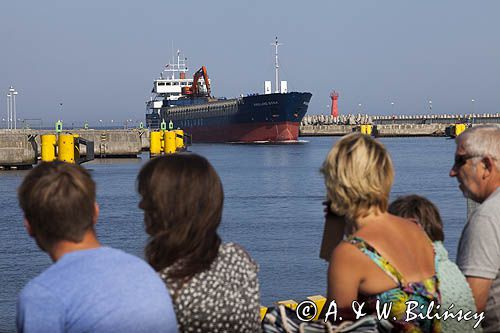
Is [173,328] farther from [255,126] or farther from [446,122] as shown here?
[446,122]

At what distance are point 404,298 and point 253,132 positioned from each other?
214 ft

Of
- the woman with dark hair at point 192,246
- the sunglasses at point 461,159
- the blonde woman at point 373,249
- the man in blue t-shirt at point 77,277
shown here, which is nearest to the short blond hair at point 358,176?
the blonde woman at point 373,249

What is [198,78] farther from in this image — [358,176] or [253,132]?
[358,176]

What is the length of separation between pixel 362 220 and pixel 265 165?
129 feet

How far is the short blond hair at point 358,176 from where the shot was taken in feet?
9.93

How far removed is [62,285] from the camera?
2.38m

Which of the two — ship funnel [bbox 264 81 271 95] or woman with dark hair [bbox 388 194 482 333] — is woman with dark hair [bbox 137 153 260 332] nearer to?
woman with dark hair [bbox 388 194 482 333]

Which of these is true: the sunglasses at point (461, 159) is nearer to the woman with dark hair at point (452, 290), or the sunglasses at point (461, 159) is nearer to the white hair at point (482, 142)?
the white hair at point (482, 142)

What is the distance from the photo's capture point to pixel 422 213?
355 centimetres

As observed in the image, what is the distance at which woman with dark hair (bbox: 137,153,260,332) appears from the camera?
9.16ft

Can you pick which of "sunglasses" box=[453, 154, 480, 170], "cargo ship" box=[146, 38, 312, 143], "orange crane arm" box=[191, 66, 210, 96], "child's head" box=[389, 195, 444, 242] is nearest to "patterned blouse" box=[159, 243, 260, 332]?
"child's head" box=[389, 195, 444, 242]

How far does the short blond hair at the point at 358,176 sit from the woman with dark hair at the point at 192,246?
0.44 metres

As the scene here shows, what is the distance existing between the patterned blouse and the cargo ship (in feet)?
201

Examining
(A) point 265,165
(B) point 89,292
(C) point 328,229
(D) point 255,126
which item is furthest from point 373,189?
(D) point 255,126
